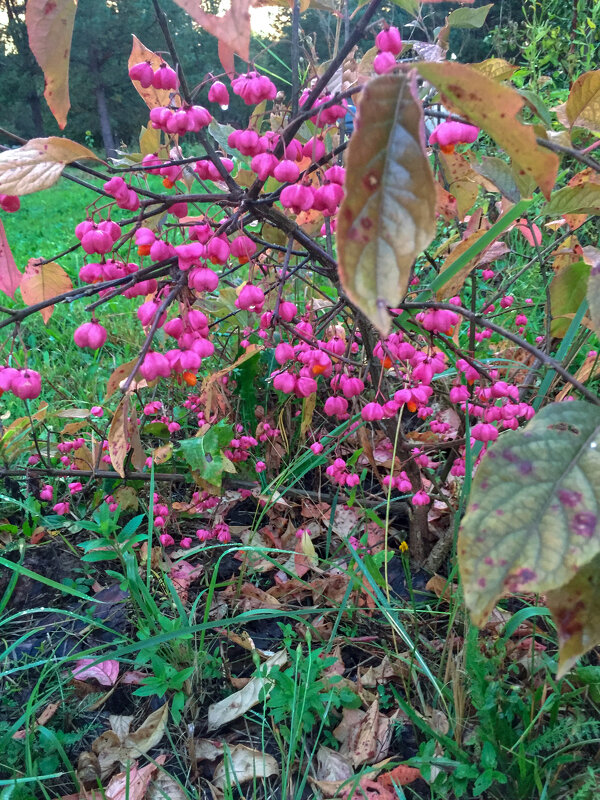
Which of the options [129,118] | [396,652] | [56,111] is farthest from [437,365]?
[129,118]

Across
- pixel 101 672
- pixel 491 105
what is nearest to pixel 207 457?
pixel 101 672

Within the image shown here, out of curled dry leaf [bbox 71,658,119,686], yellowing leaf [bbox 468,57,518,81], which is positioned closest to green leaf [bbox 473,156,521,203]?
yellowing leaf [bbox 468,57,518,81]

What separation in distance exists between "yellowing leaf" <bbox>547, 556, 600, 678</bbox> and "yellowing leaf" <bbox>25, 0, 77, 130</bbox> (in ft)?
2.51

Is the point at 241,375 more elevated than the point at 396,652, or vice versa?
the point at 241,375

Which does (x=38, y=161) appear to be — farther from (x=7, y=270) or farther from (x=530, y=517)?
(x=530, y=517)

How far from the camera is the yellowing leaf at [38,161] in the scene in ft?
2.12

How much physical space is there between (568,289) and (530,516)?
704 mm

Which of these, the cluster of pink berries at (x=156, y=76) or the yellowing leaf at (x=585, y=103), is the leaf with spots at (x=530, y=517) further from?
the cluster of pink berries at (x=156, y=76)

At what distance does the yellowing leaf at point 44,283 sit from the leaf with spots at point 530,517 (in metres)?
0.82

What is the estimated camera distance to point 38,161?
0.66m

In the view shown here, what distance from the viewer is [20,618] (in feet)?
4.37

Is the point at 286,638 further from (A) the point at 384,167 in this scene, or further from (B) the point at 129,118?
(B) the point at 129,118

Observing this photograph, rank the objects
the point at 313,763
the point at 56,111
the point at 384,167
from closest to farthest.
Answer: the point at 384,167, the point at 56,111, the point at 313,763

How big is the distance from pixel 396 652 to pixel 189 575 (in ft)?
1.76
